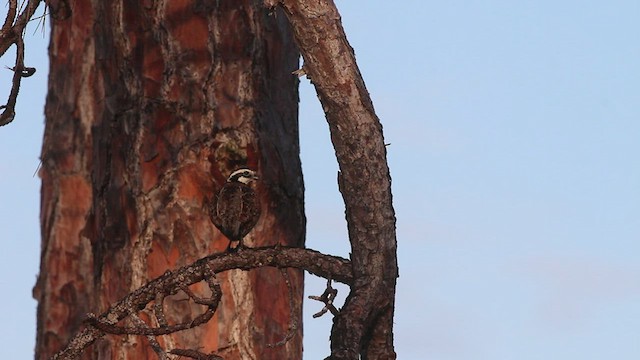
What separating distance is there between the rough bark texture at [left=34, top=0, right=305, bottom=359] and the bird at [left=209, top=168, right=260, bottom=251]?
264 millimetres

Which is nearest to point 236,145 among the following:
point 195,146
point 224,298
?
point 195,146

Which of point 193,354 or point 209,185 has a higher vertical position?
point 209,185

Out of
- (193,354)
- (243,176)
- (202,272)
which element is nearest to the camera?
(193,354)

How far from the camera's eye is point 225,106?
7.30 m

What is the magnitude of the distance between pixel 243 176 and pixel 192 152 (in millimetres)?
492

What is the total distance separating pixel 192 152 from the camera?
724 centimetres

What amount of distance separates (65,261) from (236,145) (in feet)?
6.95

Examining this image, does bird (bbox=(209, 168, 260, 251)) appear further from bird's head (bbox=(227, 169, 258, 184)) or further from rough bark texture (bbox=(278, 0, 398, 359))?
rough bark texture (bbox=(278, 0, 398, 359))

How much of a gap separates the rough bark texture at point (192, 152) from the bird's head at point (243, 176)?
25 centimetres

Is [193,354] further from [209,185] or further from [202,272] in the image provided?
[209,185]

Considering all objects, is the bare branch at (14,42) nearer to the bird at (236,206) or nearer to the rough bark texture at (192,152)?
the rough bark texture at (192,152)

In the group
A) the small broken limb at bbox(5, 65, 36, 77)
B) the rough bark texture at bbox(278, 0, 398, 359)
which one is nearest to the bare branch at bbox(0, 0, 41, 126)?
the small broken limb at bbox(5, 65, 36, 77)

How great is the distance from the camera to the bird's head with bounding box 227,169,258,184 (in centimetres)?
689

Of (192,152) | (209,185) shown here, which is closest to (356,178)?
(209,185)
